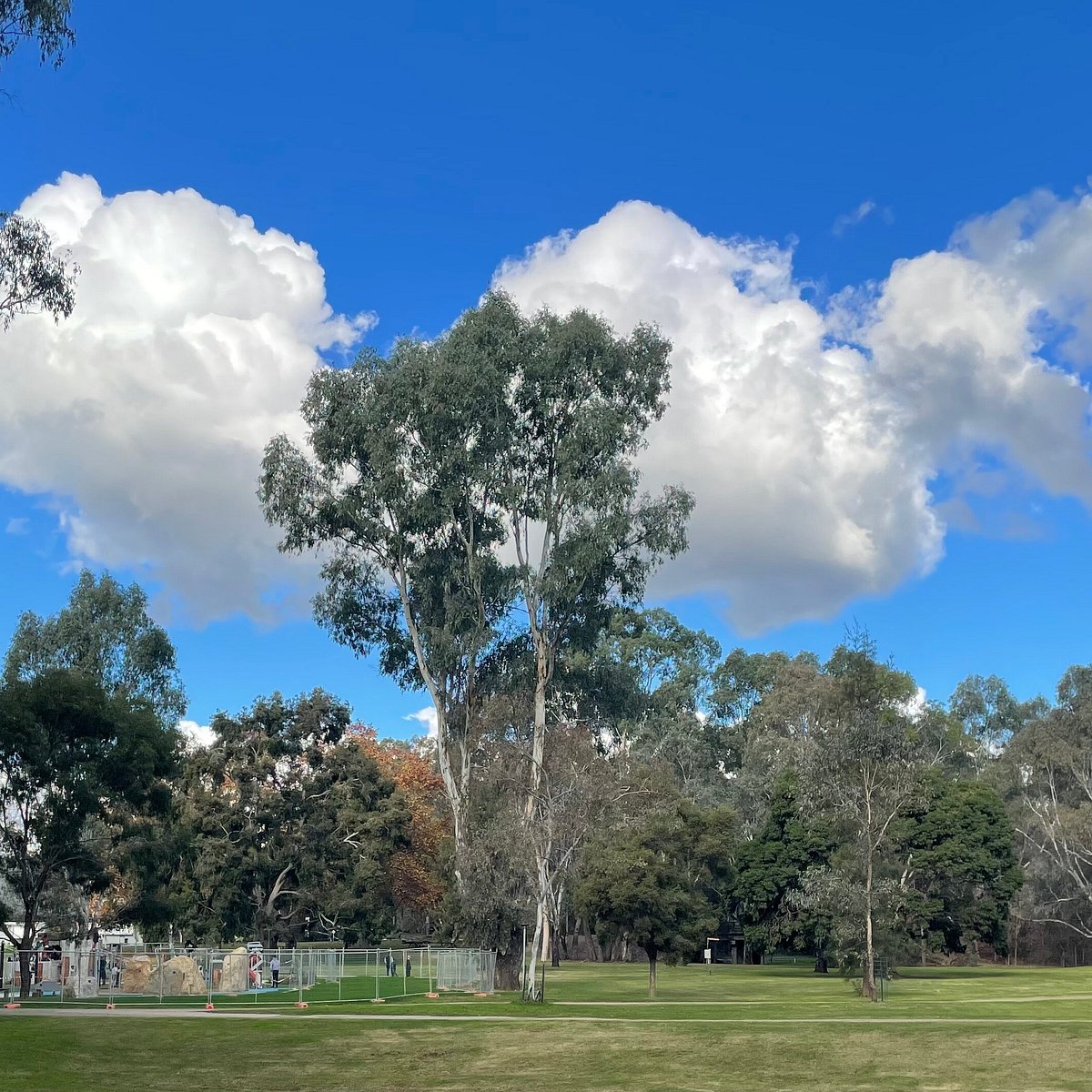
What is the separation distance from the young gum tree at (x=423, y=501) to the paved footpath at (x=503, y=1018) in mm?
14753

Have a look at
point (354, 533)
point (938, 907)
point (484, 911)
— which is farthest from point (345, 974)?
point (938, 907)

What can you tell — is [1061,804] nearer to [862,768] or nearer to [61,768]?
[862,768]

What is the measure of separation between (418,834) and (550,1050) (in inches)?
1957

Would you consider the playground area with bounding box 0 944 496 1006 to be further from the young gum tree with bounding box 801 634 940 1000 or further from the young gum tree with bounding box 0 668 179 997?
the young gum tree with bounding box 801 634 940 1000

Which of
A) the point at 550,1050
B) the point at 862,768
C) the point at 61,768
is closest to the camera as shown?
the point at 550,1050

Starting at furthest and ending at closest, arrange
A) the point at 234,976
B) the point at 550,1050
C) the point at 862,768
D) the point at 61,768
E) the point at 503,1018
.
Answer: the point at 862,768 < the point at 234,976 < the point at 61,768 < the point at 503,1018 < the point at 550,1050

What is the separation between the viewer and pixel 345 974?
48094 mm

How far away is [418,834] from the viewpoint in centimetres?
7919

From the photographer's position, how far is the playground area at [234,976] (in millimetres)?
44844

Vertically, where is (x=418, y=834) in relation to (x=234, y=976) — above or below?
above

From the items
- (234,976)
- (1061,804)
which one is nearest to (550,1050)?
(234,976)

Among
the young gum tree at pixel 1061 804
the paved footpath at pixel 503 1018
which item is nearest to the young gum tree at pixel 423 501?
the paved footpath at pixel 503 1018

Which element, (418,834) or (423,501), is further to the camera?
(418,834)

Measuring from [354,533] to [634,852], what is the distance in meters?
16.8
